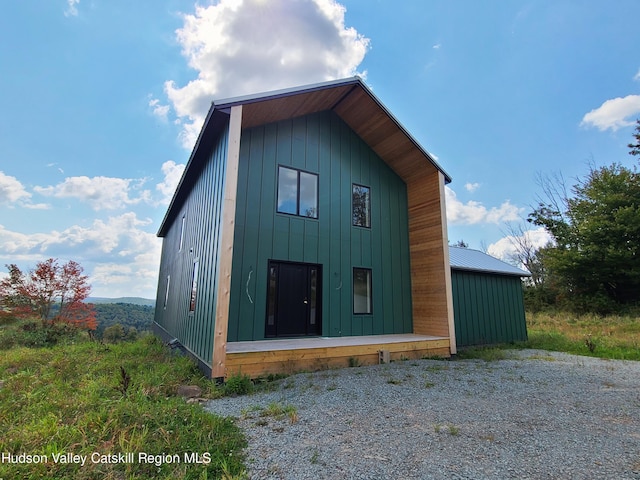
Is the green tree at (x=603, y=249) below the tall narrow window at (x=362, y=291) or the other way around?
the other way around

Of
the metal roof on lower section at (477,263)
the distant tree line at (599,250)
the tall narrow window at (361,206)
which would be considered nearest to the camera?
the tall narrow window at (361,206)

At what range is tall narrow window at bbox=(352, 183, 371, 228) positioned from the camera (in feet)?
24.3

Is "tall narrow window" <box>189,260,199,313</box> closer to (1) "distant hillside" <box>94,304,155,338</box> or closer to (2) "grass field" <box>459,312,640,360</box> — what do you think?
(2) "grass field" <box>459,312,640,360</box>

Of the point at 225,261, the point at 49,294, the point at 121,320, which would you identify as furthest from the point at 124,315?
the point at 225,261

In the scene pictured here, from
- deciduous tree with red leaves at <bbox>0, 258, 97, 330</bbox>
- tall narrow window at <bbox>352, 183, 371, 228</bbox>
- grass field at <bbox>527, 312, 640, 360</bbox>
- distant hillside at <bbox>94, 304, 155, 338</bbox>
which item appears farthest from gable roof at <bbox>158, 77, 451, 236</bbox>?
distant hillside at <bbox>94, 304, 155, 338</bbox>

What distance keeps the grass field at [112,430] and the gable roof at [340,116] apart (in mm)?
4183

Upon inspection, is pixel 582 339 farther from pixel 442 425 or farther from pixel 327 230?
pixel 442 425

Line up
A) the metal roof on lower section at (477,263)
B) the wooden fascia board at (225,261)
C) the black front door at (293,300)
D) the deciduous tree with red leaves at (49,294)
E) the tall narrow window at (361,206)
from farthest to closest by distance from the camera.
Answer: the deciduous tree with red leaves at (49,294), the metal roof on lower section at (477,263), the tall narrow window at (361,206), the black front door at (293,300), the wooden fascia board at (225,261)

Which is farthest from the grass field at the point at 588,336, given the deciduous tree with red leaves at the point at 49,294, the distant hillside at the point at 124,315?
the distant hillside at the point at 124,315

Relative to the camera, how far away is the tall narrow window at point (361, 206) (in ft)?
24.3

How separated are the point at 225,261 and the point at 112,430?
91.1 inches

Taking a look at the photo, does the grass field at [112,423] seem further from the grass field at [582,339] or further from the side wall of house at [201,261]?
the grass field at [582,339]

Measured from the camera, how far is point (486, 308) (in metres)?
8.52

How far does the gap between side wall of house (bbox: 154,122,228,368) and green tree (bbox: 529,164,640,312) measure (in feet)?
56.5
